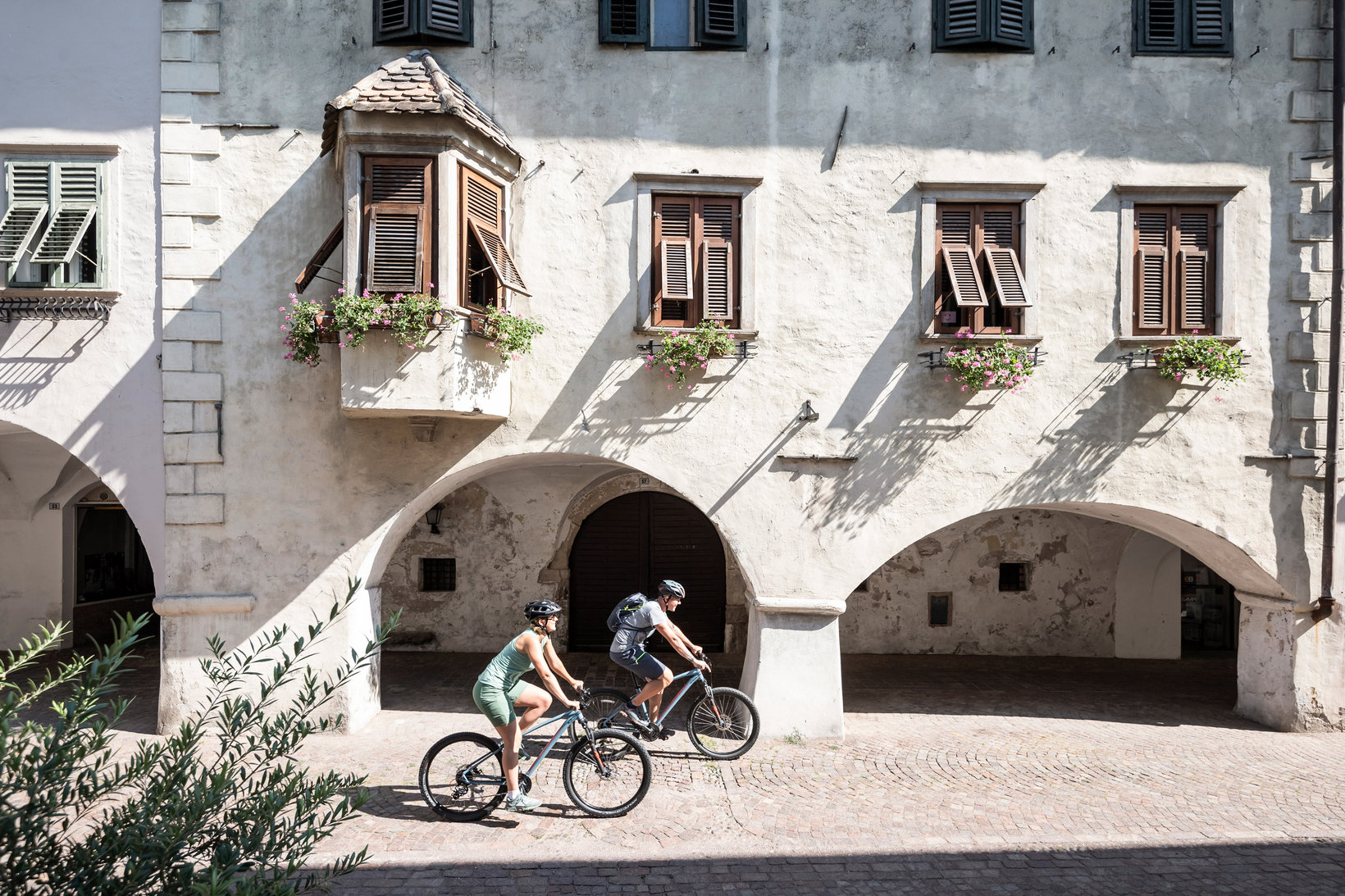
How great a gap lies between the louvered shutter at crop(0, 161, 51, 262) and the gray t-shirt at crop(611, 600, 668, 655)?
6.94 m

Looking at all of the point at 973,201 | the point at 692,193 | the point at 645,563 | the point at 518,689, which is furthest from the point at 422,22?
the point at 645,563

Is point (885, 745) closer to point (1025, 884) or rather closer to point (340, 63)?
point (1025, 884)

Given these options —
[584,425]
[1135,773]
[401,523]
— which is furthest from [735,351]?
[1135,773]

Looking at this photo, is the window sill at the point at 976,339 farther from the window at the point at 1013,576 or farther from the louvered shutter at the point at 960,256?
the window at the point at 1013,576

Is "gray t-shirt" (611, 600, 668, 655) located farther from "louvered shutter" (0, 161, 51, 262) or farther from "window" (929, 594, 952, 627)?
"louvered shutter" (0, 161, 51, 262)

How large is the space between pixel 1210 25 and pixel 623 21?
6169 mm

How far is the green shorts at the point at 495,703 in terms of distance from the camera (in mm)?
6027

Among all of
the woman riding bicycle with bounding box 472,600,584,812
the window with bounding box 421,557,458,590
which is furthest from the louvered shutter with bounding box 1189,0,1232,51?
the window with bounding box 421,557,458,590

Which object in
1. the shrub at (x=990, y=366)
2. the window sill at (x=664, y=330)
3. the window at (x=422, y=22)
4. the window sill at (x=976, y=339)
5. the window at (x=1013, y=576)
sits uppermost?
the window at (x=422, y=22)

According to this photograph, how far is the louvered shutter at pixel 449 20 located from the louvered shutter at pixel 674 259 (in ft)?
8.48

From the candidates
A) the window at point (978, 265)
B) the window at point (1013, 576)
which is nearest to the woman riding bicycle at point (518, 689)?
the window at point (978, 265)

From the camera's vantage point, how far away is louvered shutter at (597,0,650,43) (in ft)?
27.5

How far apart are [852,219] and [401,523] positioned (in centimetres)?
571

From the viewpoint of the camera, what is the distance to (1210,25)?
8.61 m
